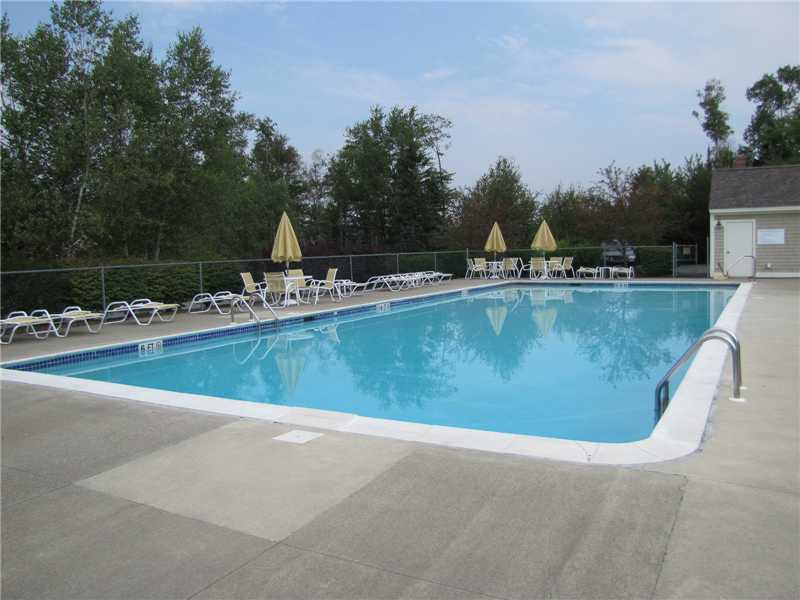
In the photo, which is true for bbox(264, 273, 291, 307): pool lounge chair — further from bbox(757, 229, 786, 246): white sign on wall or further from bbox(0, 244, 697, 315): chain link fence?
bbox(757, 229, 786, 246): white sign on wall

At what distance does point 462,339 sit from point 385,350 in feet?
5.32

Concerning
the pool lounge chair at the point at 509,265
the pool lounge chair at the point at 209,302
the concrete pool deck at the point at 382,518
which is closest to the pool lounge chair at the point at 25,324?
the pool lounge chair at the point at 209,302

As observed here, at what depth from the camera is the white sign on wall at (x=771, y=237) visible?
Answer: 18516mm

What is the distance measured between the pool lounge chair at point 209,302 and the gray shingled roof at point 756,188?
50.3ft

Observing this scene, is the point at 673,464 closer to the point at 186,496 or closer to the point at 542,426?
the point at 542,426

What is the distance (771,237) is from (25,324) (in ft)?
64.9

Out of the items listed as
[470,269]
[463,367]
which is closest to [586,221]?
[470,269]

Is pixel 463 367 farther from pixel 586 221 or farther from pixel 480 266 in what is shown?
pixel 586 221

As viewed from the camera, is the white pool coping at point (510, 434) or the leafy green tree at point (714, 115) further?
the leafy green tree at point (714, 115)

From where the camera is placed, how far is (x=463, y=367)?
27.6 ft

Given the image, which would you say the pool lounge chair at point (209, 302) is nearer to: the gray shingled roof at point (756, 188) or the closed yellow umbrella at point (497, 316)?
the closed yellow umbrella at point (497, 316)

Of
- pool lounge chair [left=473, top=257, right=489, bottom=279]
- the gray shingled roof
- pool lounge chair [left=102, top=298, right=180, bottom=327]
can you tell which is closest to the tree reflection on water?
pool lounge chair [left=102, top=298, right=180, bottom=327]

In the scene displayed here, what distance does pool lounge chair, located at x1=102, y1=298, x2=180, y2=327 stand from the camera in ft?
36.2

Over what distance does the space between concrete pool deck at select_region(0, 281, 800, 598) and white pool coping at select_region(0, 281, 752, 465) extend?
0.16 m
